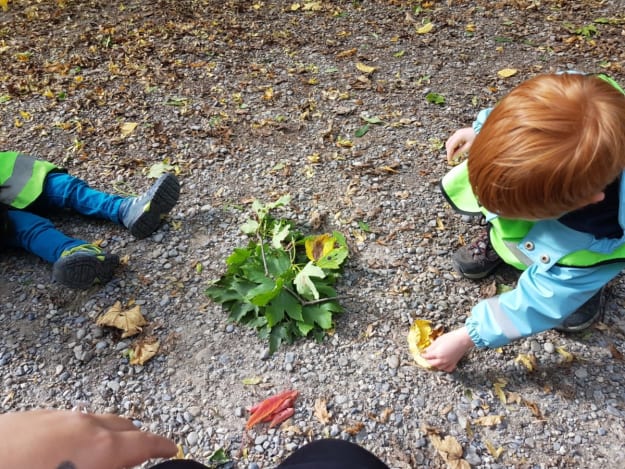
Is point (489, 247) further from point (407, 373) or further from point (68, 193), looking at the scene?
point (68, 193)

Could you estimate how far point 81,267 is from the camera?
220 cm

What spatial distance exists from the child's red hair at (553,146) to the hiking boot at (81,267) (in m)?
1.69

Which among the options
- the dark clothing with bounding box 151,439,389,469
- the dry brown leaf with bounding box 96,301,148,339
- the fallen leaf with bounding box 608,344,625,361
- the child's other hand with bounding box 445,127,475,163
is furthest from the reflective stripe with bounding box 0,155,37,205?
the fallen leaf with bounding box 608,344,625,361

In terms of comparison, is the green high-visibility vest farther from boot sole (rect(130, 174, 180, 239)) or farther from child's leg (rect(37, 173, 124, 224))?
child's leg (rect(37, 173, 124, 224))

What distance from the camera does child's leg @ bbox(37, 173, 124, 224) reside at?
2.63m

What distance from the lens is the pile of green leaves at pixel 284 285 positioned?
2125mm

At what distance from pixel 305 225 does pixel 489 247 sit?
91cm

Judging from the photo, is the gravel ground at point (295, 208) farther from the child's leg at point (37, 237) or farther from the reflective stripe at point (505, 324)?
the reflective stripe at point (505, 324)

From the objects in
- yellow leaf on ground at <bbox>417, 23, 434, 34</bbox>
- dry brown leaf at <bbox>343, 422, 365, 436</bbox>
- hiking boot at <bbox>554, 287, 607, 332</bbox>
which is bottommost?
dry brown leaf at <bbox>343, 422, 365, 436</bbox>

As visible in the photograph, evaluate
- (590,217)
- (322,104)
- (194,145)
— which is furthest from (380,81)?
(590,217)

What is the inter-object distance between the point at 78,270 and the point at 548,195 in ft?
6.20

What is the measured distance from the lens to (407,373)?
6.64ft

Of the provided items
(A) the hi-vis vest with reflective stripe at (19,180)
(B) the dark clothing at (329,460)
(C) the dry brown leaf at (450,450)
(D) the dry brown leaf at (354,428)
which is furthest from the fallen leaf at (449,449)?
(A) the hi-vis vest with reflective stripe at (19,180)

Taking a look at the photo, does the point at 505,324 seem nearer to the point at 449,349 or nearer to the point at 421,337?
the point at 449,349
